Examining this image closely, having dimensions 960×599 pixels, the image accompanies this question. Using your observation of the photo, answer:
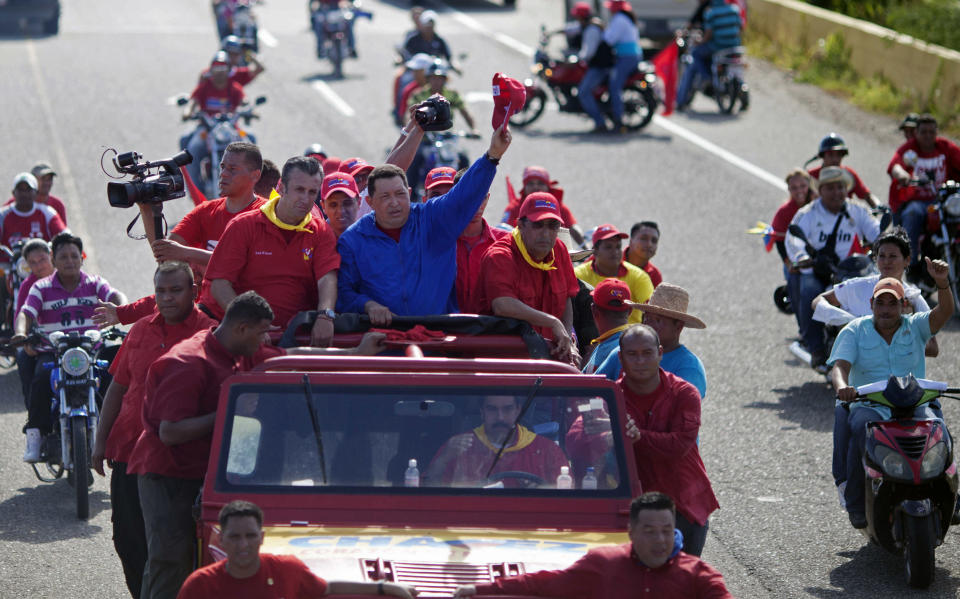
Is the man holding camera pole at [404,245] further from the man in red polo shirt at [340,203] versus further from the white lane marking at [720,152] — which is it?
the white lane marking at [720,152]

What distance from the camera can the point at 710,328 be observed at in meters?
15.6

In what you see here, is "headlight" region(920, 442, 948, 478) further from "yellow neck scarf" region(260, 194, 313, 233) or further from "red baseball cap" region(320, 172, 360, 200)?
"red baseball cap" region(320, 172, 360, 200)

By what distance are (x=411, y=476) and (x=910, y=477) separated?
11.7 feet

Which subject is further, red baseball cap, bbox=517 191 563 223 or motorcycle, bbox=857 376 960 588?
motorcycle, bbox=857 376 960 588

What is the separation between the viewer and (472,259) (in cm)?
902

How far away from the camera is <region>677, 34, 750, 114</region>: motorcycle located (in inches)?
982

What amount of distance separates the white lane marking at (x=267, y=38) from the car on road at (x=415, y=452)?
89.6 feet

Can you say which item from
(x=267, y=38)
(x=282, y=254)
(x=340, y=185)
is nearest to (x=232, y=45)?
(x=340, y=185)

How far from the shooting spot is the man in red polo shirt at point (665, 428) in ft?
24.0

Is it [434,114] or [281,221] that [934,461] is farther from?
[281,221]

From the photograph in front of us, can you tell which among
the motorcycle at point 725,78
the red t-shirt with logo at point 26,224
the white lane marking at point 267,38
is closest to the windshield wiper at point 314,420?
the red t-shirt with logo at point 26,224

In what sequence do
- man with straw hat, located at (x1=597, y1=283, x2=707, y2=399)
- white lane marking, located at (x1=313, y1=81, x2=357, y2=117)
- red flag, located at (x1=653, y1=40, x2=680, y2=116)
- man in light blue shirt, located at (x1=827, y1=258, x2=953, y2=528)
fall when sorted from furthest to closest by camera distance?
white lane marking, located at (x1=313, y1=81, x2=357, y2=117), red flag, located at (x1=653, y1=40, x2=680, y2=116), man in light blue shirt, located at (x1=827, y1=258, x2=953, y2=528), man with straw hat, located at (x1=597, y1=283, x2=707, y2=399)

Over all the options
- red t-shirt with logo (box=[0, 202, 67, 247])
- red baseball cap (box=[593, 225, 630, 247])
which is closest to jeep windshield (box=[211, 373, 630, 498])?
red baseball cap (box=[593, 225, 630, 247])

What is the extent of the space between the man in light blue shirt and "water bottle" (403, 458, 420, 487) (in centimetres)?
361
